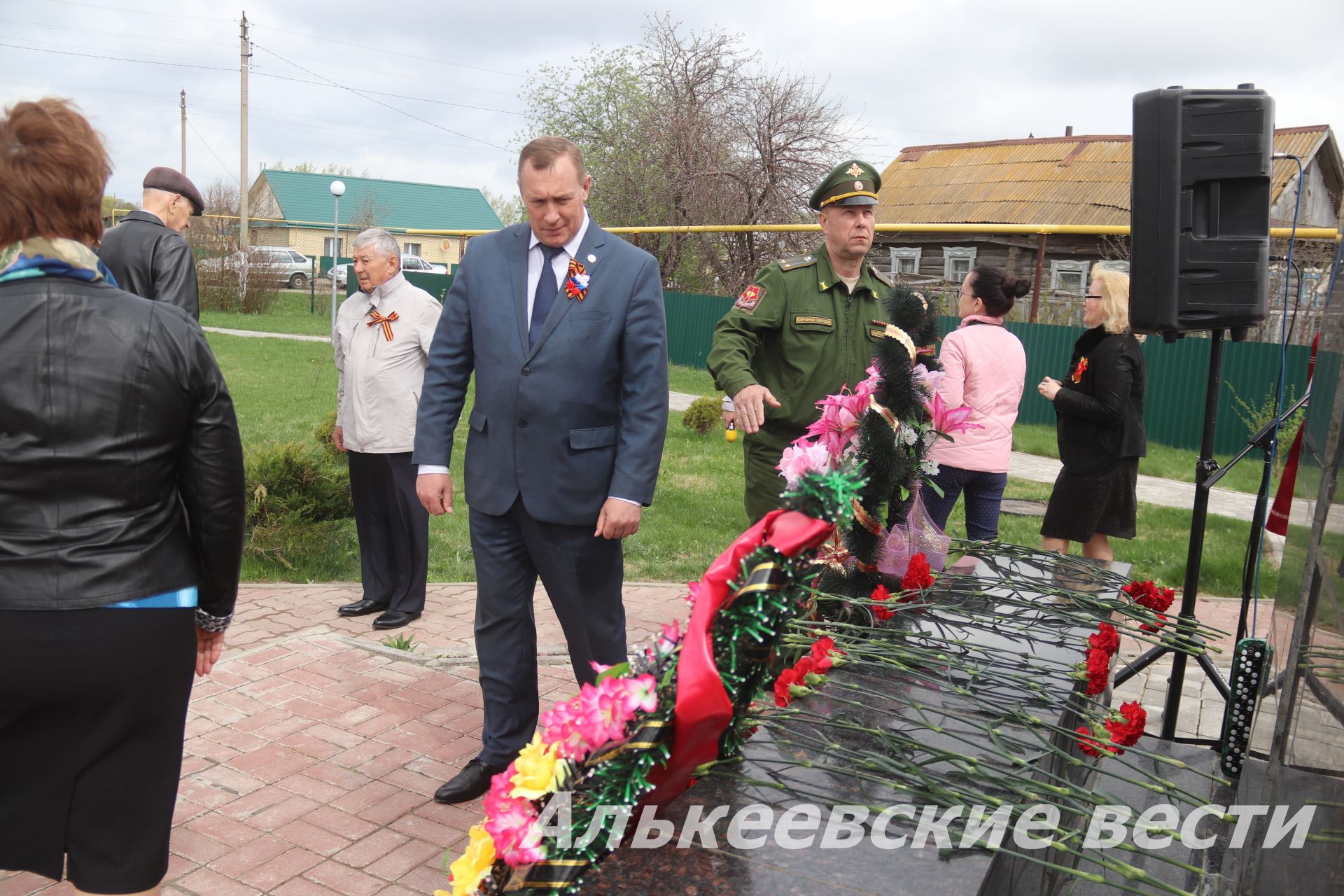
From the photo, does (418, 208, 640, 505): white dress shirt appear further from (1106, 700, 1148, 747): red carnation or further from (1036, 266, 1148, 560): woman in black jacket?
(1036, 266, 1148, 560): woman in black jacket

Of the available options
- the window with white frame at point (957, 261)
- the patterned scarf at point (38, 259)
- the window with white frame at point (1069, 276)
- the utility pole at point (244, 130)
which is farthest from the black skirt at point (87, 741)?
the utility pole at point (244, 130)

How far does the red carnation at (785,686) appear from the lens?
2.56 meters

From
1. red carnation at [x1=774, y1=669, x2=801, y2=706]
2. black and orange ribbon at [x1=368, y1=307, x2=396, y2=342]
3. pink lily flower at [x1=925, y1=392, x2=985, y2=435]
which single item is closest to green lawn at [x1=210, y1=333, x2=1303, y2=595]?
black and orange ribbon at [x1=368, y1=307, x2=396, y2=342]

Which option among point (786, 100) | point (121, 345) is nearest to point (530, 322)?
point (121, 345)

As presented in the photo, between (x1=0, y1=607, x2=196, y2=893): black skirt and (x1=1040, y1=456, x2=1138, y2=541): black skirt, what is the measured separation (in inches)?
187

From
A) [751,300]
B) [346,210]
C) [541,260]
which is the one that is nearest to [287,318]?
[751,300]

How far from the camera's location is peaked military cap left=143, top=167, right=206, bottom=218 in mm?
5023

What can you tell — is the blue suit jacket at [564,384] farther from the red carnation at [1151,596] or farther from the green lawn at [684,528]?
the green lawn at [684,528]

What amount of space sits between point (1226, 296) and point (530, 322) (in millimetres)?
2626

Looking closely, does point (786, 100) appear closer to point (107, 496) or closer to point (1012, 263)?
point (1012, 263)

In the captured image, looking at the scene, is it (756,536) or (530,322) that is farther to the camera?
(530,322)

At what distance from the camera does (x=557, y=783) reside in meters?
1.57

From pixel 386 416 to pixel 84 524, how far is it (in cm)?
328

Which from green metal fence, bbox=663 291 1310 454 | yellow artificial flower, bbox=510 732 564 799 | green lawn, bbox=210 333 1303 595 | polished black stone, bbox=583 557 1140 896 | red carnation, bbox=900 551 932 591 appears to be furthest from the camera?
green metal fence, bbox=663 291 1310 454
